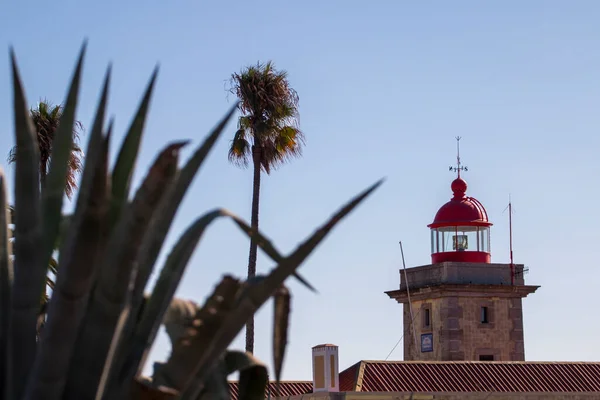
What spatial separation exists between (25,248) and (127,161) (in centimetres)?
42

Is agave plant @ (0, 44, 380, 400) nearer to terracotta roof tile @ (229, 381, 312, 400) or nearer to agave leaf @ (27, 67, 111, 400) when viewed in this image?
agave leaf @ (27, 67, 111, 400)

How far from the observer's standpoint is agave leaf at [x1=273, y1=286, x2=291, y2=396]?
3488 millimetres

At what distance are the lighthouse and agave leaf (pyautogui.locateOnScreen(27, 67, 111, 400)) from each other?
119 ft

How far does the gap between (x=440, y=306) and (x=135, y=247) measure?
3699 cm

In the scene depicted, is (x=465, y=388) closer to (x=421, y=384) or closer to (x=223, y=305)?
(x=421, y=384)

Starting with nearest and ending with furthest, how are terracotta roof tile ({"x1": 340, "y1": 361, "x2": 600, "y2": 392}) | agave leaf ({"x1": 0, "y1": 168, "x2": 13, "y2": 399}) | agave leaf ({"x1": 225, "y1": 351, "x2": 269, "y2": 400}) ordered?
1. agave leaf ({"x1": 0, "y1": 168, "x2": 13, "y2": 399})
2. agave leaf ({"x1": 225, "y1": 351, "x2": 269, "y2": 400})
3. terracotta roof tile ({"x1": 340, "y1": 361, "x2": 600, "y2": 392})

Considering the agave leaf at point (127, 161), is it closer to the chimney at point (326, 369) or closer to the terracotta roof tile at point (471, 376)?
the chimney at point (326, 369)

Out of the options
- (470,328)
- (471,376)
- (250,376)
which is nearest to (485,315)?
(470,328)

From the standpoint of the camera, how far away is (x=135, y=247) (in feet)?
9.75

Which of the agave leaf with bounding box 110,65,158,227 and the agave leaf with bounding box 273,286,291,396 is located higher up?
the agave leaf with bounding box 110,65,158,227

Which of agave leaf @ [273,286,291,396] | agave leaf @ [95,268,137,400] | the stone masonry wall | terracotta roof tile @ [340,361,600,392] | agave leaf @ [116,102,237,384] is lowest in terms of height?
agave leaf @ [95,268,137,400]

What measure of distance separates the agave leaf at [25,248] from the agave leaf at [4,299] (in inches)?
1.6

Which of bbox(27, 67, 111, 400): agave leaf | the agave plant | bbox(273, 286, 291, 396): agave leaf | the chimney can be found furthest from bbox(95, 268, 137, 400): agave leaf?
the chimney

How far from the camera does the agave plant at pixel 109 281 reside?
2973 mm
